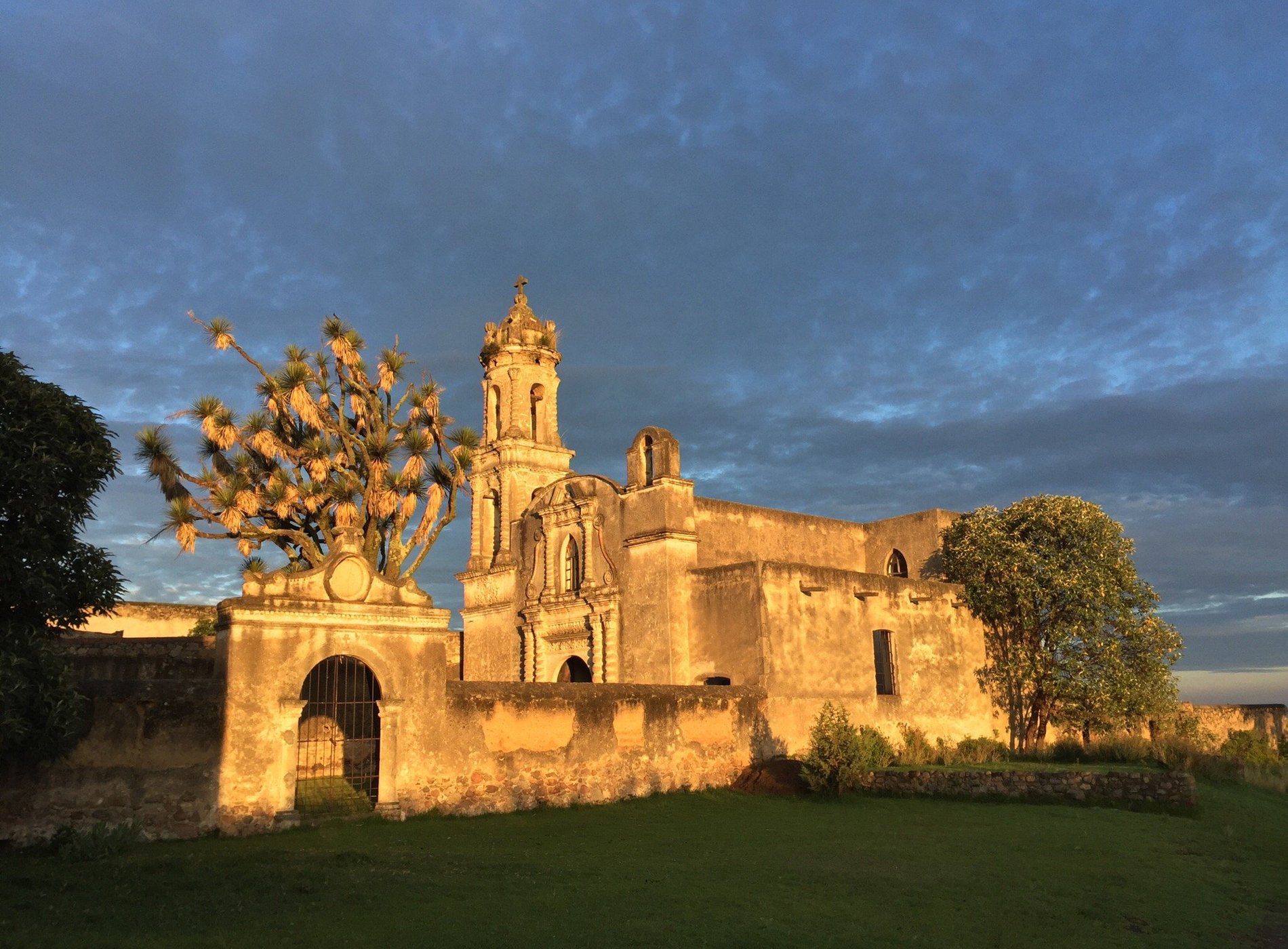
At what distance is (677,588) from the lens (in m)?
24.1

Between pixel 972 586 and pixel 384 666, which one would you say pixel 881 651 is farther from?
pixel 384 666

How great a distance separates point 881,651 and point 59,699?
60.9 feet

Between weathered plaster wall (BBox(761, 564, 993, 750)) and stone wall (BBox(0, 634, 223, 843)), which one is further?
weathered plaster wall (BBox(761, 564, 993, 750))

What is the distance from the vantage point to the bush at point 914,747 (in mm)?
24031

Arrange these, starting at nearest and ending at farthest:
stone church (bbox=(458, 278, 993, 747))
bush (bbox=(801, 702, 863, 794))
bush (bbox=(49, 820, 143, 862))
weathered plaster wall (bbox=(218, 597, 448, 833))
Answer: bush (bbox=(49, 820, 143, 862)) < weathered plaster wall (bbox=(218, 597, 448, 833)) < bush (bbox=(801, 702, 863, 794)) < stone church (bbox=(458, 278, 993, 747))

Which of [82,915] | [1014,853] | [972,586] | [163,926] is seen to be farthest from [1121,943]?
[972,586]

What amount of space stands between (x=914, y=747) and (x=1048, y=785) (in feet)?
21.9

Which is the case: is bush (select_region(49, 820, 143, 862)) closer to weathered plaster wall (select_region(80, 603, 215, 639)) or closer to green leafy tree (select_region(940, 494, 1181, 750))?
weathered plaster wall (select_region(80, 603, 215, 639))

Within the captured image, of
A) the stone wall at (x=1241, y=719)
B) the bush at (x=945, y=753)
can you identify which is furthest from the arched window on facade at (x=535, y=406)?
the stone wall at (x=1241, y=719)

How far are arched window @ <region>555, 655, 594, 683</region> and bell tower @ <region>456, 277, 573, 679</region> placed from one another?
204cm

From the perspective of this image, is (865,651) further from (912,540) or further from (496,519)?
(496,519)

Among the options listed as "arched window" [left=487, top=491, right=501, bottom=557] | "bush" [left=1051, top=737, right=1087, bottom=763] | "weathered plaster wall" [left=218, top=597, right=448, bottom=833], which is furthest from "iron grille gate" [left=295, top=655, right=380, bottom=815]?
"bush" [left=1051, top=737, right=1087, bottom=763]

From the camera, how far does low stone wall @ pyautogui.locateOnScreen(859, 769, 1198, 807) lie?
1716 cm

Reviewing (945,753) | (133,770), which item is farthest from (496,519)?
(133,770)
